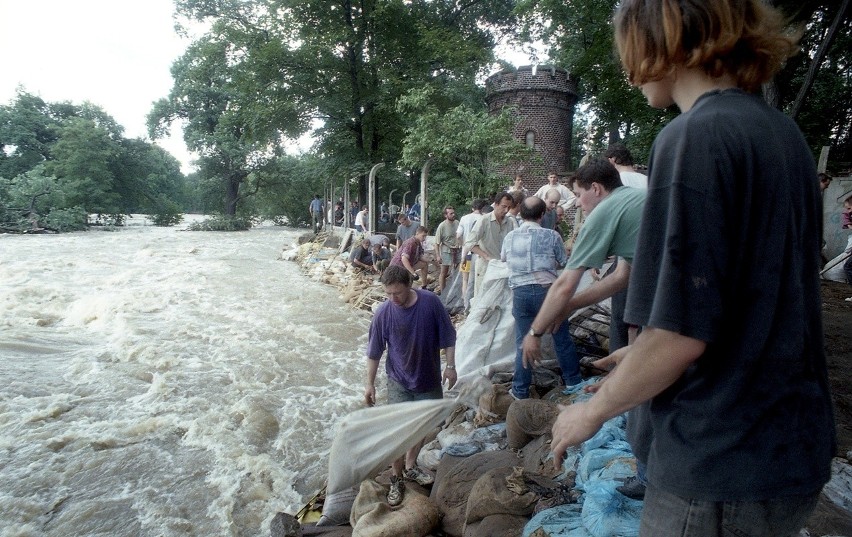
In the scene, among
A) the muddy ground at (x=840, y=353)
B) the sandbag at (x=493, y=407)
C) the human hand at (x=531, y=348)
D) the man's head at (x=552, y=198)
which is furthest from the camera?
the man's head at (x=552, y=198)

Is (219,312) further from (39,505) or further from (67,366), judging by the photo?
(39,505)

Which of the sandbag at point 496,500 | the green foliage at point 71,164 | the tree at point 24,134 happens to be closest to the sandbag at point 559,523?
the sandbag at point 496,500

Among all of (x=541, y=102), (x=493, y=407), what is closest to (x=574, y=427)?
(x=493, y=407)

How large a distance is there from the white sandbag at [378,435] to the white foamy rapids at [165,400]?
169 cm

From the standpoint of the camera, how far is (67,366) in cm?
763

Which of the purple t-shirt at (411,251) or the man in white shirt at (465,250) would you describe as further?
the purple t-shirt at (411,251)

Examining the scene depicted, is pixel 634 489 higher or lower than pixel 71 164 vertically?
lower

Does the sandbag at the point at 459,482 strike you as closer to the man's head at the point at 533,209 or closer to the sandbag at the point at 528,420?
the sandbag at the point at 528,420

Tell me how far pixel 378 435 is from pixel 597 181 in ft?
6.60

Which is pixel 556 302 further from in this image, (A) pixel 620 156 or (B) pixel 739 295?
(A) pixel 620 156

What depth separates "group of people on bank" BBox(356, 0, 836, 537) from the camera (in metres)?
0.90

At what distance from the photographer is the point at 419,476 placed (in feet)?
12.2

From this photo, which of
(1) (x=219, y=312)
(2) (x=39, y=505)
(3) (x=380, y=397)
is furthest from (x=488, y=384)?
(1) (x=219, y=312)

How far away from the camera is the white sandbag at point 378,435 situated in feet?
8.83
